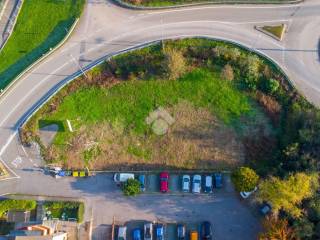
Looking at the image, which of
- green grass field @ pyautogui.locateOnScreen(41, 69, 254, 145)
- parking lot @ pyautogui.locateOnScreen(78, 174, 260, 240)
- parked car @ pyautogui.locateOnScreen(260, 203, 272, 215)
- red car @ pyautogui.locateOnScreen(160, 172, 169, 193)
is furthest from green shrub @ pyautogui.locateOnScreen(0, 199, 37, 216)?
parked car @ pyautogui.locateOnScreen(260, 203, 272, 215)

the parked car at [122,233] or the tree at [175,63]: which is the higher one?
the tree at [175,63]

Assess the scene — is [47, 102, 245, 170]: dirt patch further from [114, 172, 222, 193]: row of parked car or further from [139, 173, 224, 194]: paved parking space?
[114, 172, 222, 193]: row of parked car

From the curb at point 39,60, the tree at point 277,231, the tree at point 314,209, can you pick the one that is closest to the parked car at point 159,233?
the tree at point 277,231

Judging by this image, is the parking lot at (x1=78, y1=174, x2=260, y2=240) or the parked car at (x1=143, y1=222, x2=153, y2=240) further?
the parking lot at (x1=78, y1=174, x2=260, y2=240)

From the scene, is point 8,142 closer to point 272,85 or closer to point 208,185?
point 208,185

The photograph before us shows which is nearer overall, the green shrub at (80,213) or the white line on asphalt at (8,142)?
the green shrub at (80,213)

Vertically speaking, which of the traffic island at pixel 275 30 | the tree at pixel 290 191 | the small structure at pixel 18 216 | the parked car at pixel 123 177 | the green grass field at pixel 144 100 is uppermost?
the traffic island at pixel 275 30

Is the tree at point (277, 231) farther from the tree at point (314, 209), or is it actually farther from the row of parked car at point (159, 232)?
the row of parked car at point (159, 232)
